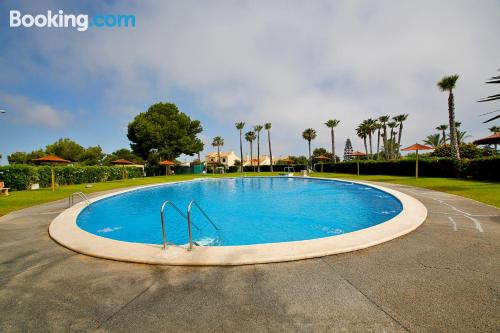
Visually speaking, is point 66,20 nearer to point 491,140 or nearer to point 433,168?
point 491,140

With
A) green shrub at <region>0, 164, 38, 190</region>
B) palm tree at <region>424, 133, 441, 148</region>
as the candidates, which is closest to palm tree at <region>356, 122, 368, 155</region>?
palm tree at <region>424, 133, 441, 148</region>

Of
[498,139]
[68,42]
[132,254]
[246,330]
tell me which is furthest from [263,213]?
[68,42]

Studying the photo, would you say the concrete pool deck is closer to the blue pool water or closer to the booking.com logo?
the blue pool water

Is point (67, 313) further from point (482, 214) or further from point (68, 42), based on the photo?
point (68, 42)

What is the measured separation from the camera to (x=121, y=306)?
3.10 meters

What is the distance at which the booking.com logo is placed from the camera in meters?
10.9

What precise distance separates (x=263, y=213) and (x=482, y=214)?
27.4 feet

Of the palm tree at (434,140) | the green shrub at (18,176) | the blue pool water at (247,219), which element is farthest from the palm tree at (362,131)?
the green shrub at (18,176)

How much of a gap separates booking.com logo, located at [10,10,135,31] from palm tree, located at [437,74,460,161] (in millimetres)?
26184

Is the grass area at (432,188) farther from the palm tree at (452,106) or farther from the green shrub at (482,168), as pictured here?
the palm tree at (452,106)

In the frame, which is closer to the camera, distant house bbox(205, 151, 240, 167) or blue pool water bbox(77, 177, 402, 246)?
blue pool water bbox(77, 177, 402, 246)

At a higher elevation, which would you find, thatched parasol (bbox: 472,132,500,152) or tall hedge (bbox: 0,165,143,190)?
thatched parasol (bbox: 472,132,500,152)

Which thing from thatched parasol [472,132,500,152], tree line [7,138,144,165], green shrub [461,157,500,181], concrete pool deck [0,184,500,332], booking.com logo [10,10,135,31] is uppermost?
booking.com logo [10,10,135,31]

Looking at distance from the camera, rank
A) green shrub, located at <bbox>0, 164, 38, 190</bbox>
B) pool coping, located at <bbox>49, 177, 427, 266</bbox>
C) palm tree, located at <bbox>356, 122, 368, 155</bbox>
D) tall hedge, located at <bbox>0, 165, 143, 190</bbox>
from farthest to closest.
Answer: palm tree, located at <bbox>356, 122, 368, 155</bbox> < tall hedge, located at <bbox>0, 165, 143, 190</bbox> < green shrub, located at <bbox>0, 164, 38, 190</bbox> < pool coping, located at <bbox>49, 177, 427, 266</bbox>
